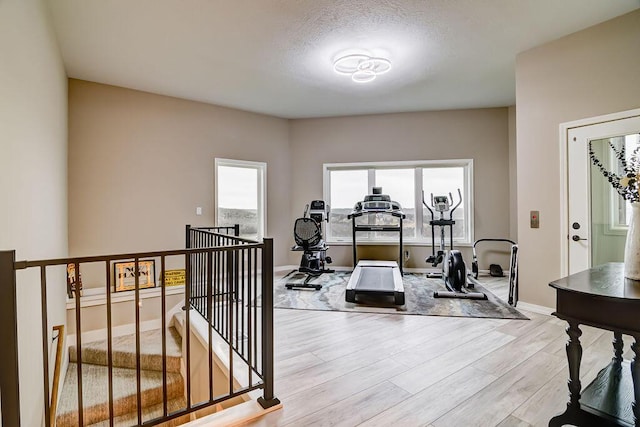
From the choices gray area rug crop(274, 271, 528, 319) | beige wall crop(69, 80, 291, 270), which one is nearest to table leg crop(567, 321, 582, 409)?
gray area rug crop(274, 271, 528, 319)

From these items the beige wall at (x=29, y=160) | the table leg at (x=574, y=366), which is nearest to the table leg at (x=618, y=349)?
the table leg at (x=574, y=366)

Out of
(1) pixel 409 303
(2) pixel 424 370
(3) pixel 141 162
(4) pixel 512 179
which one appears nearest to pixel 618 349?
(2) pixel 424 370

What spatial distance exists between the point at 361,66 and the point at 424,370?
3.45 metres

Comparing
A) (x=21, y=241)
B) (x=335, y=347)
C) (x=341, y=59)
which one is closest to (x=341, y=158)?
(x=341, y=59)

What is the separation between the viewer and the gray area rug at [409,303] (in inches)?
146

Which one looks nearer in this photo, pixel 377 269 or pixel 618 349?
pixel 618 349

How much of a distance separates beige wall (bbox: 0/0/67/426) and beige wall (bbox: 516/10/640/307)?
4827 millimetres

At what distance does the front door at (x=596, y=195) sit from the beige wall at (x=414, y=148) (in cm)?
242

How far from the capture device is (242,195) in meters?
6.05

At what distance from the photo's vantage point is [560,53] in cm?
349

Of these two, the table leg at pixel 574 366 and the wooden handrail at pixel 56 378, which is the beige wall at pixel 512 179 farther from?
the wooden handrail at pixel 56 378

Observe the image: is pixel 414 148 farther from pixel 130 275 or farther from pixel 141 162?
pixel 130 275

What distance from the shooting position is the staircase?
3.47m

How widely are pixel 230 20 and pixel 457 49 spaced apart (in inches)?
102
